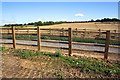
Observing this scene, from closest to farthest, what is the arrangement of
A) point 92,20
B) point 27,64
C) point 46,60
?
1. point 27,64
2. point 46,60
3. point 92,20

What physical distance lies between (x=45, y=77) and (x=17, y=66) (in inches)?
60.8

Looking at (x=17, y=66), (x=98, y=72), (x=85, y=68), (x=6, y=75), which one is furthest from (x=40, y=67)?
(x=98, y=72)

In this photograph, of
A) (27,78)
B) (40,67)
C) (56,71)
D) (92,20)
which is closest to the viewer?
(27,78)

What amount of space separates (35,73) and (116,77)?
2646 mm

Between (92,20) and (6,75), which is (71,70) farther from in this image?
(92,20)

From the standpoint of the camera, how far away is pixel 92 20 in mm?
67062

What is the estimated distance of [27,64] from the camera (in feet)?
17.4

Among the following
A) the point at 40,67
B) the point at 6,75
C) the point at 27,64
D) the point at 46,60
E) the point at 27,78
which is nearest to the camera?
the point at 27,78

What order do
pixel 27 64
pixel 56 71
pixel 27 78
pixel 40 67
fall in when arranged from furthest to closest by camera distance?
pixel 27 64, pixel 40 67, pixel 56 71, pixel 27 78

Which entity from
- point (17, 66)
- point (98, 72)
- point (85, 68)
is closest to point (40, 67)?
point (17, 66)

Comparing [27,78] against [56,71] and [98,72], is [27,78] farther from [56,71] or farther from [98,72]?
[98,72]

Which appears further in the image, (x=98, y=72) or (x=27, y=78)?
(x=98, y=72)

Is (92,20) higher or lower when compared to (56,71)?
higher

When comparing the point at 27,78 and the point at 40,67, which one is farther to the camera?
the point at 40,67
